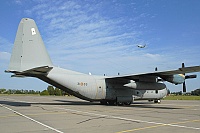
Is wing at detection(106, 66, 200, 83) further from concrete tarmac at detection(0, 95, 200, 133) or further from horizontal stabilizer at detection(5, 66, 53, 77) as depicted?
horizontal stabilizer at detection(5, 66, 53, 77)

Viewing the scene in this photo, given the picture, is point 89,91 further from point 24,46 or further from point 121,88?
point 24,46

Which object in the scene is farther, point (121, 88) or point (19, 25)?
point (121, 88)

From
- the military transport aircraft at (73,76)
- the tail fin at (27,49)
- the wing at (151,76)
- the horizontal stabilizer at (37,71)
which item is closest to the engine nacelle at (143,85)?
the military transport aircraft at (73,76)

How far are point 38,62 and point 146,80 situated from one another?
11.6 meters

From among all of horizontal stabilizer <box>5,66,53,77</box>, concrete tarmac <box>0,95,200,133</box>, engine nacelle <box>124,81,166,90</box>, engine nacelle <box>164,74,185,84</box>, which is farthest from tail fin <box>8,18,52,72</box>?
engine nacelle <box>164,74,185,84</box>

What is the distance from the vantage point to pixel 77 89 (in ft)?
74.4

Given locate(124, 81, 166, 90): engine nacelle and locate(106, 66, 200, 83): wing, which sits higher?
locate(106, 66, 200, 83): wing

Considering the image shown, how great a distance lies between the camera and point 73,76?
22750 millimetres

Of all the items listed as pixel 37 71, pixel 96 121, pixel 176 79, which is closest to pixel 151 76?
pixel 176 79

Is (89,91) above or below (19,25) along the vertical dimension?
below

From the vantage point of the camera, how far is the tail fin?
19.4 metres

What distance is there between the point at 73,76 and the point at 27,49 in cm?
533

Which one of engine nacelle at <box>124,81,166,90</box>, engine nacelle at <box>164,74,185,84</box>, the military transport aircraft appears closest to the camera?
the military transport aircraft

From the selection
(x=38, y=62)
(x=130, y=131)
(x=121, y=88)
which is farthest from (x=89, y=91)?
(x=130, y=131)
